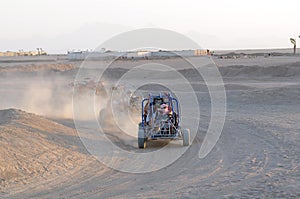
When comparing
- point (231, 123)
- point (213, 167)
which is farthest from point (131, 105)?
point (213, 167)

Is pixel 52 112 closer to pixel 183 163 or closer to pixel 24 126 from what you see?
pixel 24 126

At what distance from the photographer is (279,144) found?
1588cm

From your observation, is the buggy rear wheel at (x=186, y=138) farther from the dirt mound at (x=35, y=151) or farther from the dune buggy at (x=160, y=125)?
the dirt mound at (x=35, y=151)

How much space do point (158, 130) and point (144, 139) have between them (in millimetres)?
566

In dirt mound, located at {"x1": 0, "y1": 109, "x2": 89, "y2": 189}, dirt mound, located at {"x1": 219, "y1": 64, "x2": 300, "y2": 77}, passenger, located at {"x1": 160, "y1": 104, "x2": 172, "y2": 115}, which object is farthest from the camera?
dirt mound, located at {"x1": 219, "y1": 64, "x2": 300, "y2": 77}

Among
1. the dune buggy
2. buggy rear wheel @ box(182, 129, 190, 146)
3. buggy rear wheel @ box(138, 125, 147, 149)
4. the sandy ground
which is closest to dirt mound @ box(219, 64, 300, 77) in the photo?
the sandy ground

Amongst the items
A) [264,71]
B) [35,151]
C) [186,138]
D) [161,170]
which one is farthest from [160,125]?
[264,71]

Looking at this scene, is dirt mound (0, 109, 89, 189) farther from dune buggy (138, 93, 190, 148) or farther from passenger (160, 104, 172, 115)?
passenger (160, 104, 172, 115)

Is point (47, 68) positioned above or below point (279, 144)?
above

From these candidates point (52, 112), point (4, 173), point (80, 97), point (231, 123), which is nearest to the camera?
point (4, 173)

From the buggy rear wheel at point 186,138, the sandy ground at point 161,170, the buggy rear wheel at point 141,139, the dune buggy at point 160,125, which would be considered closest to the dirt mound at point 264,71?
the sandy ground at point 161,170

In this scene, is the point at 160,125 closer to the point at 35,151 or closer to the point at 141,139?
the point at 141,139

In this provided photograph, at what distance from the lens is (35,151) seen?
46.5 feet

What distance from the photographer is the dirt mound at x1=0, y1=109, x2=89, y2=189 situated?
40.9 ft
